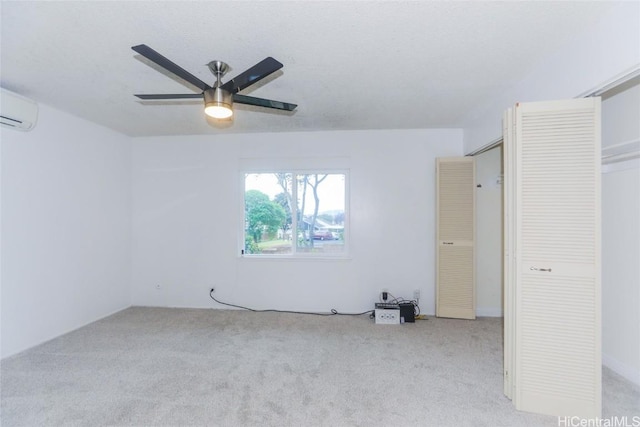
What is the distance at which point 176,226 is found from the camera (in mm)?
4254

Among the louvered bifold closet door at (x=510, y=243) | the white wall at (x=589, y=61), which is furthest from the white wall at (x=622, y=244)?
the louvered bifold closet door at (x=510, y=243)

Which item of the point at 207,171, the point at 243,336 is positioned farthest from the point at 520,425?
the point at 207,171

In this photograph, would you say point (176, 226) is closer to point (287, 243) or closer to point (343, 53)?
point (287, 243)

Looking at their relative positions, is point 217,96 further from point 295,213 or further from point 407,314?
point 407,314

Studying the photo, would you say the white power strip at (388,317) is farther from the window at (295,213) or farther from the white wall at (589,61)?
the white wall at (589,61)

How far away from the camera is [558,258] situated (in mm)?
1908

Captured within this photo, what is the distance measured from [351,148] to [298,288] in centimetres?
207

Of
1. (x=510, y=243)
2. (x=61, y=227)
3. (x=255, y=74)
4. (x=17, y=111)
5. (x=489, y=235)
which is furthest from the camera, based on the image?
(x=489, y=235)

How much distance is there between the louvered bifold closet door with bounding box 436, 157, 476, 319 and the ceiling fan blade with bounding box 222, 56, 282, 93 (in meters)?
2.74

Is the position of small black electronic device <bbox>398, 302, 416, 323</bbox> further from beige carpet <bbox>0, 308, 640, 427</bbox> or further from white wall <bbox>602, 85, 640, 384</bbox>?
white wall <bbox>602, 85, 640, 384</bbox>

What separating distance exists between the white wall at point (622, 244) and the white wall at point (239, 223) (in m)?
1.63

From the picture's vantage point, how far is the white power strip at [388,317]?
356 centimetres

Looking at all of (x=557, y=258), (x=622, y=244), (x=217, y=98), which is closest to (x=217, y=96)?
(x=217, y=98)

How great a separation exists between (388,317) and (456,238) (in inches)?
52.0
